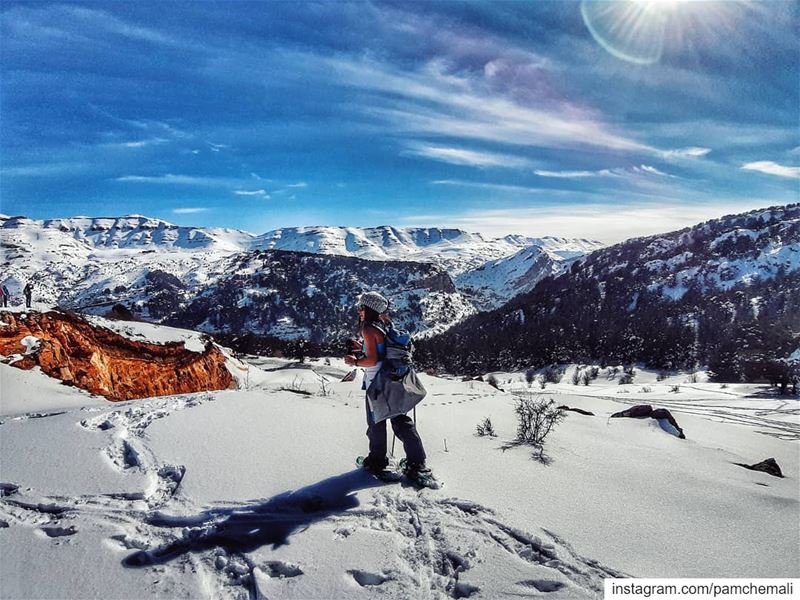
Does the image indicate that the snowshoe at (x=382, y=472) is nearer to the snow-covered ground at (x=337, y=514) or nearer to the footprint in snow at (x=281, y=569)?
the snow-covered ground at (x=337, y=514)

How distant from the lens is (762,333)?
301 ft

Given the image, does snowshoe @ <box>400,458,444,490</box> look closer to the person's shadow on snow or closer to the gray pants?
the gray pants

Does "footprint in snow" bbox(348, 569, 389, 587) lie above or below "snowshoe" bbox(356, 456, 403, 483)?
below

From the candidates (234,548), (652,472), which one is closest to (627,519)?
(652,472)

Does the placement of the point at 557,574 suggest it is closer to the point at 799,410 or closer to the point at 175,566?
the point at 175,566

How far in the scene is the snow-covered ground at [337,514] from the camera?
8.86 feet

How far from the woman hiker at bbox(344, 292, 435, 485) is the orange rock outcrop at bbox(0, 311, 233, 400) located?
856cm

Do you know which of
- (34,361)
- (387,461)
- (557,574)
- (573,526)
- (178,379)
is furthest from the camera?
(178,379)

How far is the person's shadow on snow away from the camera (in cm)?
298

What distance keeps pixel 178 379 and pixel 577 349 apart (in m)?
103

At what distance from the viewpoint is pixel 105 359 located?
12609 millimetres

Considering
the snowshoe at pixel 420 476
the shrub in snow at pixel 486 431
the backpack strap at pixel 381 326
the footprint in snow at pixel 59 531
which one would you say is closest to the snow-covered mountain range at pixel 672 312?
the shrub in snow at pixel 486 431

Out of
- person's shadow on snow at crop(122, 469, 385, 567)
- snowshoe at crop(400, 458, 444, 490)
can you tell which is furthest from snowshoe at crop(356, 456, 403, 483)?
person's shadow on snow at crop(122, 469, 385, 567)

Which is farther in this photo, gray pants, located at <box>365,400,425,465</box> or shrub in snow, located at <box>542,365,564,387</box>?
shrub in snow, located at <box>542,365,564,387</box>
